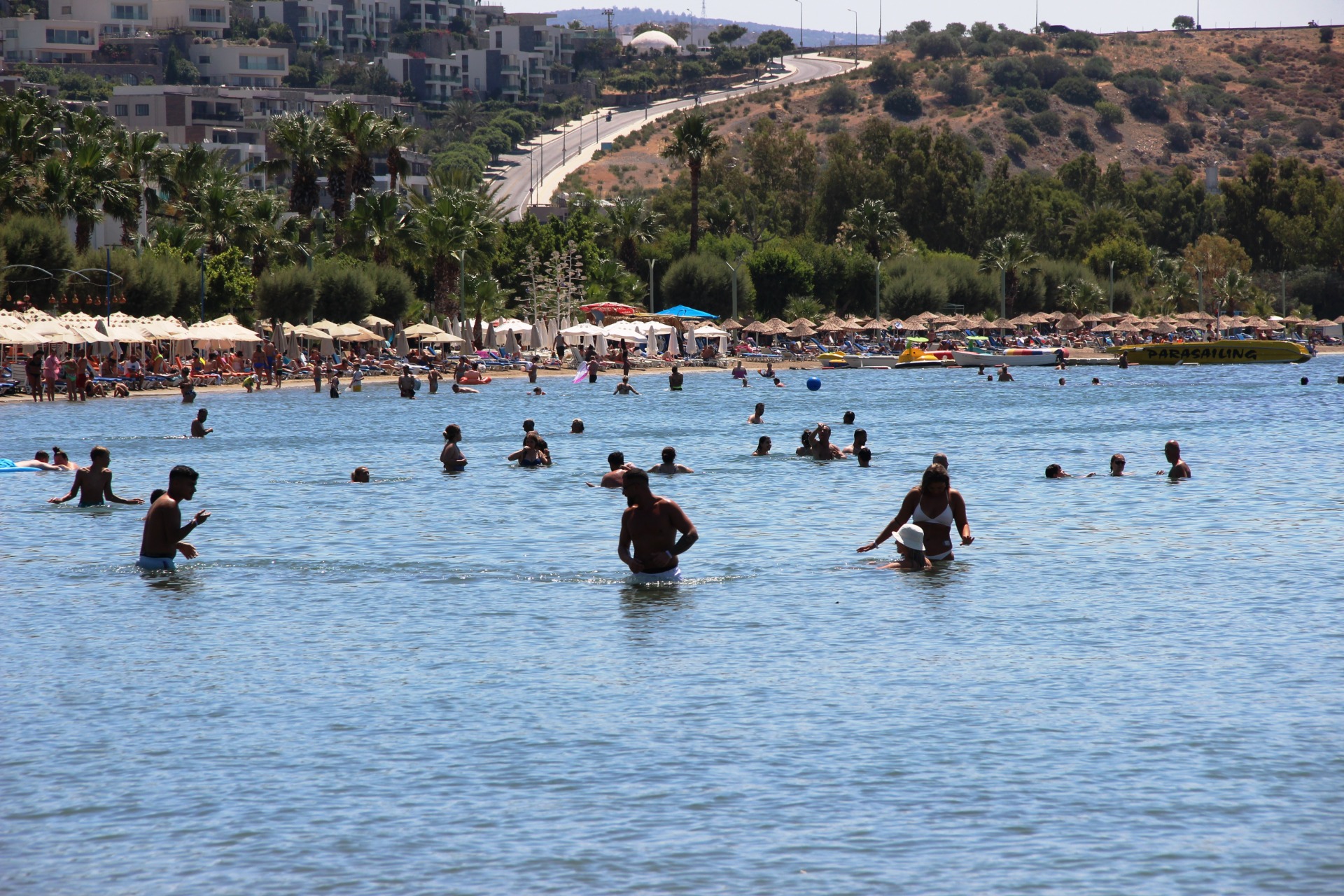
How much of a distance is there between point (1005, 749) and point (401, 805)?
4.00m

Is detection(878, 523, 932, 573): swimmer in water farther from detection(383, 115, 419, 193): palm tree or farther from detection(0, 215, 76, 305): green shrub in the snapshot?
detection(383, 115, 419, 193): palm tree

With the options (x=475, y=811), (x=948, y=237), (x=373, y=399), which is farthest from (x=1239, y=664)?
(x=948, y=237)

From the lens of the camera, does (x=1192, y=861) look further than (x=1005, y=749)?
No

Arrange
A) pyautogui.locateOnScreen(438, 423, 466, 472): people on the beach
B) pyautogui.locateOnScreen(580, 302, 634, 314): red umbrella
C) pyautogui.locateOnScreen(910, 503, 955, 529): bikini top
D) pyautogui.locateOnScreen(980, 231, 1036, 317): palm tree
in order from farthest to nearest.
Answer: pyautogui.locateOnScreen(980, 231, 1036, 317): palm tree
pyautogui.locateOnScreen(580, 302, 634, 314): red umbrella
pyautogui.locateOnScreen(438, 423, 466, 472): people on the beach
pyautogui.locateOnScreen(910, 503, 955, 529): bikini top

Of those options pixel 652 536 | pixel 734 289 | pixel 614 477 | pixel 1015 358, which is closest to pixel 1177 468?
pixel 614 477

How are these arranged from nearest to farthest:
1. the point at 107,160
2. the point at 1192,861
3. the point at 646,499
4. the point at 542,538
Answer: the point at 1192,861 < the point at 646,499 < the point at 542,538 < the point at 107,160

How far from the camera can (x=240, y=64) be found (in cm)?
18875

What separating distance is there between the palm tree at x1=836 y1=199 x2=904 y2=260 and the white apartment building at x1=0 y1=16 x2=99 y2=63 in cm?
11882

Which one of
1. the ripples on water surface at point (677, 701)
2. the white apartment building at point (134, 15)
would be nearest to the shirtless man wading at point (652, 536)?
the ripples on water surface at point (677, 701)

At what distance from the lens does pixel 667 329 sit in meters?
79.9

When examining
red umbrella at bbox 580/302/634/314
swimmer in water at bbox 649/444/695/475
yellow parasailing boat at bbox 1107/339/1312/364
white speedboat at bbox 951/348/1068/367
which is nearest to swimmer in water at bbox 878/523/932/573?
swimmer in water at bbox 649/444/695/475

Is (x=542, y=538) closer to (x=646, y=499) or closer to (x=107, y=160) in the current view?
(x=646, y=499)

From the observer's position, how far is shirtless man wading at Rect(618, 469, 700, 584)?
15.2m

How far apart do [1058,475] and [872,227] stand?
84.3 metres
